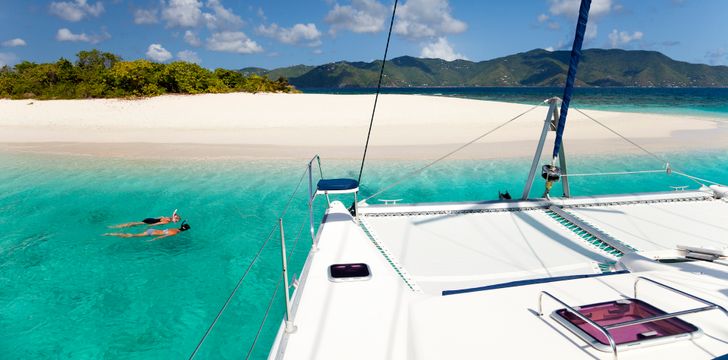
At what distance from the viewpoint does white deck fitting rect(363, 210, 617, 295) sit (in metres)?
5.89

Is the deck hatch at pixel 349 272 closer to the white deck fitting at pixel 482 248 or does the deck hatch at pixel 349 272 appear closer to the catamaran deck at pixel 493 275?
the catamaran deck at pixel 493 275

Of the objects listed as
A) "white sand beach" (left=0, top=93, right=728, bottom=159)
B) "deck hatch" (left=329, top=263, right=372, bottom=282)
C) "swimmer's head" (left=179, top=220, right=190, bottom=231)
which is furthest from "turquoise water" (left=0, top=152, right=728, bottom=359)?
"white sand beach" (left=0, top=93, right=728, bottom=159)

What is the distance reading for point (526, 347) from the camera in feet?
10.7

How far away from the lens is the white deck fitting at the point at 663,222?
682 cm

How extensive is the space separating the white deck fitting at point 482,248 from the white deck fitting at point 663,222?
832 mm

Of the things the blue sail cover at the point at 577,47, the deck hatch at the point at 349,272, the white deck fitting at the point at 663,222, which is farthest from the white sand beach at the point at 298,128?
the deck hatch at the point at 349,272

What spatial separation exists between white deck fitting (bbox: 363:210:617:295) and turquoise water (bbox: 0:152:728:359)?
2591 mm

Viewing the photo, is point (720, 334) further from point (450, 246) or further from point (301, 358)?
point (450, 246)

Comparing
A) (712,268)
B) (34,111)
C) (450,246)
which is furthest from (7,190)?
(34,111)

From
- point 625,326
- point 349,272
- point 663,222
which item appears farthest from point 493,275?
point 663,222

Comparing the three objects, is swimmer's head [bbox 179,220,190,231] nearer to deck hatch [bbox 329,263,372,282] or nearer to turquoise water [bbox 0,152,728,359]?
turquoise water [bbox 0,152,728,359]

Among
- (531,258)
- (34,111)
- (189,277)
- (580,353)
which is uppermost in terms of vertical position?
(34,111)

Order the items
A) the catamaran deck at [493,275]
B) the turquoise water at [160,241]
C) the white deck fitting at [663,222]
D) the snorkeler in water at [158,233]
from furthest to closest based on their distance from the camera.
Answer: the snorkeler in water at [158,233]
the white deck fitting at [663,222]
the turquoise water at [160,241]
the catamaran deck at [493,275]

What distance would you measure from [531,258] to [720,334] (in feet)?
10.4
